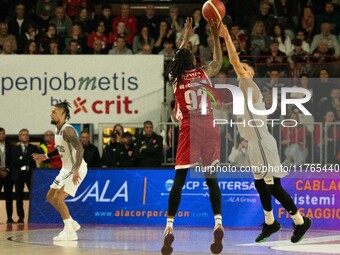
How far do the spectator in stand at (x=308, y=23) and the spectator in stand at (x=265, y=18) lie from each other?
2.53 ft

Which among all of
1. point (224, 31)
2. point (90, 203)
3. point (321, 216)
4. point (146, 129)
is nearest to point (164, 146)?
point (146, 129)

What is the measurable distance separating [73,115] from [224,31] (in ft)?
28.2

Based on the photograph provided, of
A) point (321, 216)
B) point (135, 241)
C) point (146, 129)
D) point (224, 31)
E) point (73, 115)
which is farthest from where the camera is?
point (73, 115)

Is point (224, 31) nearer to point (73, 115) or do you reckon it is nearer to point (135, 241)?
point (135, 241)

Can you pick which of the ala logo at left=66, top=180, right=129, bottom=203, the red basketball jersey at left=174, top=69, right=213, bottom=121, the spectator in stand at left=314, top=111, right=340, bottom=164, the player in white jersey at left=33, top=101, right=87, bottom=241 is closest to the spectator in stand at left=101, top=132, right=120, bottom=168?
the ala logo at left=66, top=180, right=129, bottom=203

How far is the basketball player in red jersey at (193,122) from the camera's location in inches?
442

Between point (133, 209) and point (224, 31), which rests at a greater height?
point (224, 31)

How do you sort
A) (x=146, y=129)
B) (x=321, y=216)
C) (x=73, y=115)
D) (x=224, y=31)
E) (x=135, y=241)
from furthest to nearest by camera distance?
1. (x=73, y=115)
2. (x=146, y=129)
3. (x=321, y=216)
4. (x=135, y=241)
5. (x=224, y=31)

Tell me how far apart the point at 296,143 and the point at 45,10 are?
25.8 ft

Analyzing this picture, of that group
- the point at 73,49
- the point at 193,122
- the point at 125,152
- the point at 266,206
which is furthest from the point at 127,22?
the point at 193,122

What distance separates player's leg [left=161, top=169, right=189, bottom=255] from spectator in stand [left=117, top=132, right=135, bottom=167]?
7.31 meters

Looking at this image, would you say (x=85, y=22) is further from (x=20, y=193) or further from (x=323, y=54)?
(x=323, y=54)

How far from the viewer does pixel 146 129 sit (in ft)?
60.3

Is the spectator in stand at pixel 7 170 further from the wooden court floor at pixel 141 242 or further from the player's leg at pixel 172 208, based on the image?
the player's leg at pixel 172 208
